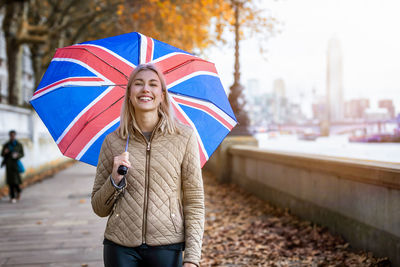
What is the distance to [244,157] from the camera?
11.4 meters

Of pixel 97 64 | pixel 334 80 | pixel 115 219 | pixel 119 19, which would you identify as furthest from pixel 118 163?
pixel 334 80

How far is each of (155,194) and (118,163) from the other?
0.86 feet

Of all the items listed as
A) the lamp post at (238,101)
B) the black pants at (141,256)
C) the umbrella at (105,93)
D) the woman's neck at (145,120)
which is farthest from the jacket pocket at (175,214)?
the lamp post at (238,101)

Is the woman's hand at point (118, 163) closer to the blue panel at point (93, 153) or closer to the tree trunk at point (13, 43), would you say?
the blue panel at point (93, 153)

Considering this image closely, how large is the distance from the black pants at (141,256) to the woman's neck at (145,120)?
65 centimetres

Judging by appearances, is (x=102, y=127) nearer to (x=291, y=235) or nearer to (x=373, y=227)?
(x=373, y=227)

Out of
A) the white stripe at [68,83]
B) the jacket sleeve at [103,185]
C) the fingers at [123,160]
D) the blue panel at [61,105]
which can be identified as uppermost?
the white stripe at [68,83]

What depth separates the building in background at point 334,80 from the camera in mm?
69125

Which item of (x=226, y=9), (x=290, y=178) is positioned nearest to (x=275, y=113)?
(x=226, y=9)

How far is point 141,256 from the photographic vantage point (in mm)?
2254

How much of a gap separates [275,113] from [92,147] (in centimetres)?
15530

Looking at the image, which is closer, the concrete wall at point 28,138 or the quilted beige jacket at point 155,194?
the quilted beige jacket at point 155,194

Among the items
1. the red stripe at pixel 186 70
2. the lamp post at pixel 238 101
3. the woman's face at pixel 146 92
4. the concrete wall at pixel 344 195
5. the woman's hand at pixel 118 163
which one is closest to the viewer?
the woman's hand at pixel 118 163

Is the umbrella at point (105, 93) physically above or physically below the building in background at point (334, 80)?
below
